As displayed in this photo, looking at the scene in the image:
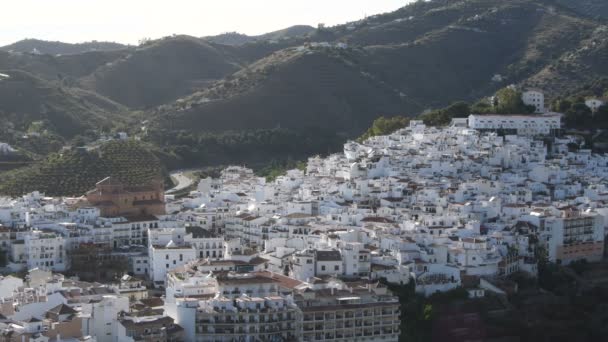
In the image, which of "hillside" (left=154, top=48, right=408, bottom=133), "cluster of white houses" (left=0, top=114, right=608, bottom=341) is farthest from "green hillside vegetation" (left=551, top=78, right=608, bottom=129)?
"hillside" (left=154, top=48, right=408, bottom=133)

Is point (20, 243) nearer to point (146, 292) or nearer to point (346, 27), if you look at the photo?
point (146, 292)

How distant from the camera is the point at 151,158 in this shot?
57562 mm

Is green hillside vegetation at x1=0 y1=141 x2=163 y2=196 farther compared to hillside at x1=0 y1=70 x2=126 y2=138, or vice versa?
hillside at x1=0 y1=70 x2=126 y2=138

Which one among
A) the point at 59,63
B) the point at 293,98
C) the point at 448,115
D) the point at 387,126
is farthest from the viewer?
the point at 59,63

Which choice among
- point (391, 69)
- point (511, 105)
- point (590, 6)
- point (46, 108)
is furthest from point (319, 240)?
point (590, 6)

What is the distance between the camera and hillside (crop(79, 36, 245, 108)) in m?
92.5

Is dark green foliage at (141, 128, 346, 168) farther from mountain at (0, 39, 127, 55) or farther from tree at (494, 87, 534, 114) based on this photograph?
mountain at (0, 39, 127, 55)

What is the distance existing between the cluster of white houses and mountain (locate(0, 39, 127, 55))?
3073 inches

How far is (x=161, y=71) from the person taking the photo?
98812 mm

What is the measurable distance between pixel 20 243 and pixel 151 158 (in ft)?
→ 64.0

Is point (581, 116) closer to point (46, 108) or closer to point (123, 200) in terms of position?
point (123, 200)

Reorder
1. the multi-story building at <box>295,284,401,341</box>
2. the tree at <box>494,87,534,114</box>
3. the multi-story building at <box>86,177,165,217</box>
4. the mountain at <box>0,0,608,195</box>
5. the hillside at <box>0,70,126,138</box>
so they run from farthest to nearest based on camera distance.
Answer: the mountain at <box>0,0,608,195</box>, the hillside at <box>0,70,126,138</box>, the tree at <box>494,87,534,114</box>, the multi-story building at <box>86,177,165,217</box>, the multi-story building at <box>295,284,401,341</box>

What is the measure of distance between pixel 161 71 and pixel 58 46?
37.3 metres

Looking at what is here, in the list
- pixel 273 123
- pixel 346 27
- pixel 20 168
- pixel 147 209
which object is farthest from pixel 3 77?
pixel 346 27
